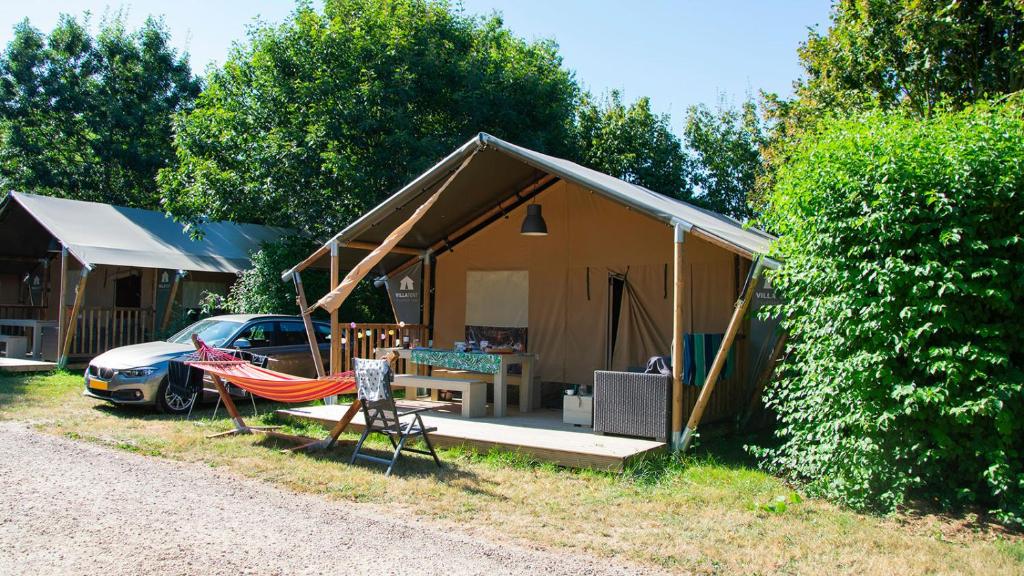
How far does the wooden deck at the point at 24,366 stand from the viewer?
42.9 feet

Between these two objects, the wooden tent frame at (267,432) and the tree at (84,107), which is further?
the tree at (84,107)

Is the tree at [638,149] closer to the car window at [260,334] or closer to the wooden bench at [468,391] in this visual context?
the car window at [260,334]

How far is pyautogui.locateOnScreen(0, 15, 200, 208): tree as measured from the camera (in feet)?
73.6

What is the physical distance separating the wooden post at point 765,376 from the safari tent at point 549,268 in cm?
26

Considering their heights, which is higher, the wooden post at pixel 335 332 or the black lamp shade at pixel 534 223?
the black lamp shade at pixel 534 223

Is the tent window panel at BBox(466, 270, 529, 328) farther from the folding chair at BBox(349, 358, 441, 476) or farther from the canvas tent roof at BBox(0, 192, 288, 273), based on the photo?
the canvas tent roof at BBox(0, 192, 288, 273)

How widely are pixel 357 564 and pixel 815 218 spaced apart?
163 inches

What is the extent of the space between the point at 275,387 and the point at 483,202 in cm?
417

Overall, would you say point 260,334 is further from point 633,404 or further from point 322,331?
point 633,404

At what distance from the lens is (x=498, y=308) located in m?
11.0

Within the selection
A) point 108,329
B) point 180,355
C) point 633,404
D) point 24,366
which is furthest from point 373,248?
point 108,329

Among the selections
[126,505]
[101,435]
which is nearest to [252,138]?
[101,435]

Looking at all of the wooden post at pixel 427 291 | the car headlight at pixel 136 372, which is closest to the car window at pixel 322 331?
the wooden post at pixel 427 291

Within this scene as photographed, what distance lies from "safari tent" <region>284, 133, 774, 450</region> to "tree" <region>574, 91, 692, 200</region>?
846 cm
